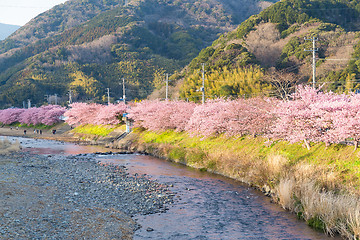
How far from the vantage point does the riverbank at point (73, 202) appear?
530 inches

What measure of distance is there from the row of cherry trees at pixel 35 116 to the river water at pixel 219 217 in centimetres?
→ 7378

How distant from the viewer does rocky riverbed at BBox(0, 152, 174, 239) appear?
44.2 ft

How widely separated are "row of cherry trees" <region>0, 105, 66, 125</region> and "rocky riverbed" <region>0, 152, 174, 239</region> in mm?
66176

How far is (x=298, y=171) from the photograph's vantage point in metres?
20.0

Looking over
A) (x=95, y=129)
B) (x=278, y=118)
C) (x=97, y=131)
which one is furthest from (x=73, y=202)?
(x=95, y=129)

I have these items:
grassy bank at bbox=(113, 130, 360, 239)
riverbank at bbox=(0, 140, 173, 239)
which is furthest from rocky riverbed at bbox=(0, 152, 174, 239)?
grassy bank at bbox=(113, 130, 360, 239)

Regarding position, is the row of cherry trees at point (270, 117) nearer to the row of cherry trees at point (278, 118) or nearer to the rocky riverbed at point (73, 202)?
the row of cherry trees at point (278, 118)

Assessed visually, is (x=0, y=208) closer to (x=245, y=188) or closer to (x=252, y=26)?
(x=245, y=188)

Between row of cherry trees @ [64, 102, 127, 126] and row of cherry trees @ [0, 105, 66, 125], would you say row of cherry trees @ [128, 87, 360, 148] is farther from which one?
row of cherry trees @ [0, 105, 66, 125]

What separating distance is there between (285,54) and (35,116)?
70.7 metres

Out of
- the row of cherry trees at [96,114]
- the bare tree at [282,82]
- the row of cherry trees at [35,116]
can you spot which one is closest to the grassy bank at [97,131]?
the row of cherry trees at [96,114]

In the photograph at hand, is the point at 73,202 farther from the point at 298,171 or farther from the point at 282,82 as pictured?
the point at 282,82

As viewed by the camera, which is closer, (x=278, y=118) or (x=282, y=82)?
(x=278, y=118)

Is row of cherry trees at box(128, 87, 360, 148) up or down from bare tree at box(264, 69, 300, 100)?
down
